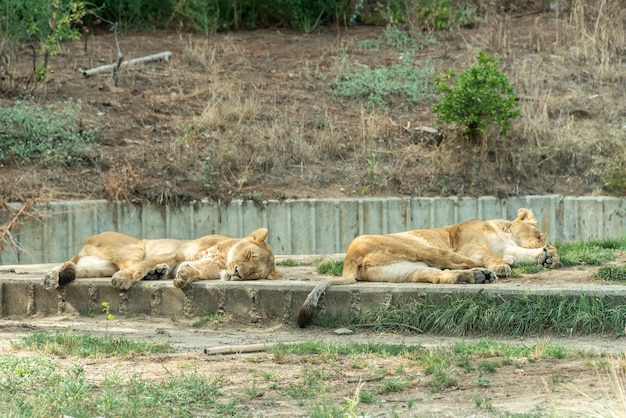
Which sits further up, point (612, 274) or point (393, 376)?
point (612, 274)

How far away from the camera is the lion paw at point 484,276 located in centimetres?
927

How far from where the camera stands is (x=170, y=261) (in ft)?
34.8

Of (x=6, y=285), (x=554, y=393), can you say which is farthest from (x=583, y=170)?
(x=554, y=393)

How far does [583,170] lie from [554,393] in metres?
11.0

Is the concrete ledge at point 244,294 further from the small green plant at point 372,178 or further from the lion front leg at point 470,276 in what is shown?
the small green plant at point 372,178

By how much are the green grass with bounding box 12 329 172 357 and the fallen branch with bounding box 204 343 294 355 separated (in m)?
0.48

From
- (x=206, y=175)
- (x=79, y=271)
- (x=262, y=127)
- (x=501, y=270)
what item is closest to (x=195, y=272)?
(x=79, y=271)

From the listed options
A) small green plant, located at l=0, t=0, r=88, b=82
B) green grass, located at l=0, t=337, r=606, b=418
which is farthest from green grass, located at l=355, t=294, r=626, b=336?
small green plant, located at l=0, t=0, r=88, b=82

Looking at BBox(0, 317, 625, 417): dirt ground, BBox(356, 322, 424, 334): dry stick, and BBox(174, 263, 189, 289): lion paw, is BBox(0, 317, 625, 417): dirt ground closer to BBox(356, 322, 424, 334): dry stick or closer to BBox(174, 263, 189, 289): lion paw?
BBox(356, 322, 424, 334): dry stick

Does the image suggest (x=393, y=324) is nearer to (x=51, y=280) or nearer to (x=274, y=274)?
(x=274, y=274)

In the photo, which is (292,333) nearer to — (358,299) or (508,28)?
(358,299)

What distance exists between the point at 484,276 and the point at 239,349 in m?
2.71

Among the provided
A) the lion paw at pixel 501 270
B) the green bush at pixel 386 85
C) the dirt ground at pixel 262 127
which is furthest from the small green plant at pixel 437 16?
the lion paw at pixel 501 270

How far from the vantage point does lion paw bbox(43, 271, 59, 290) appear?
10.2 m
